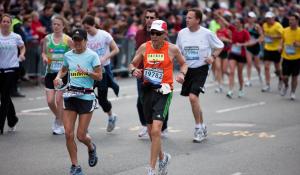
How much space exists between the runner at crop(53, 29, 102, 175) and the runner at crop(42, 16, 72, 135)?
2726mm

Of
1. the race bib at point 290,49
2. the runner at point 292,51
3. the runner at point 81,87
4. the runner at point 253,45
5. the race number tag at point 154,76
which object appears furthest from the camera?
the runner at point 253,45

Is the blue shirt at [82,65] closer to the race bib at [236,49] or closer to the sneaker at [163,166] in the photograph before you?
the sneaker at [163,166]

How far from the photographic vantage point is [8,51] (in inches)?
530

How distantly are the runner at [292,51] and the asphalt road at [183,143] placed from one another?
886 mm

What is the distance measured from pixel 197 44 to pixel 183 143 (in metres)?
1.63

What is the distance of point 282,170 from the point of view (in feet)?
34.1

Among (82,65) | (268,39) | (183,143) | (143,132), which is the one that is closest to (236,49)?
(268,39)

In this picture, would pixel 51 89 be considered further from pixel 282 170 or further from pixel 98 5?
pixel 98 5

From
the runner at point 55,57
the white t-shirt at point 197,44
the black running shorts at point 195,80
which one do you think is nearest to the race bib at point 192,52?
the white t-shirt at point 197,44

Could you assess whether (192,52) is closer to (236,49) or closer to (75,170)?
(75,170)

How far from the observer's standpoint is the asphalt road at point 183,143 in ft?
34.5

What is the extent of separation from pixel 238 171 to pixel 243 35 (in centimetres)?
1009

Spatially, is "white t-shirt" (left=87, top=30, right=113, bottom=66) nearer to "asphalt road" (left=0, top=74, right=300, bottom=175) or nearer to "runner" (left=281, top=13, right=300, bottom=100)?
"asphalt road" (left=0, top=74, right=300, bottom=175)

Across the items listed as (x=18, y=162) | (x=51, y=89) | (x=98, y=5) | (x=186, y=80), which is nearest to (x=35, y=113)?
(x=51, y=89)
